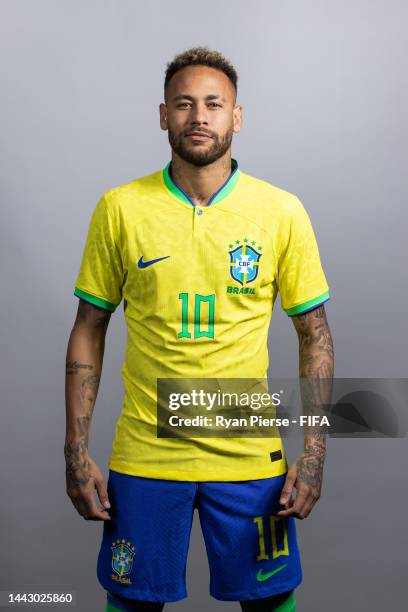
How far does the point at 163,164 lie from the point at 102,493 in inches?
55.4

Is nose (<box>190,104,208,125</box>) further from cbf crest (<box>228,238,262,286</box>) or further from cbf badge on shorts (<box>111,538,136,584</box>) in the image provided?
cbf badge on shorts (<box>111,538,136,584</box>)

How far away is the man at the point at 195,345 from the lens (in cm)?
235

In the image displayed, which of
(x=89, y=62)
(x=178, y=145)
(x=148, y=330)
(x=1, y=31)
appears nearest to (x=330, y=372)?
(x=148, y=330)

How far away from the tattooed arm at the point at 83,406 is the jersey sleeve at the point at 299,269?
1.51 feet

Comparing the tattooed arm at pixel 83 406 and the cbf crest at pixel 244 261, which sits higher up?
the cbf crest at pixel 244 261

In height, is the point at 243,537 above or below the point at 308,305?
below

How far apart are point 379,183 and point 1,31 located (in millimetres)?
1392

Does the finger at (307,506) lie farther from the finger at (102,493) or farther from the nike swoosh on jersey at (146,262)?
the nike swoosh on jersey at (146,262)

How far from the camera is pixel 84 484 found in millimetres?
2404

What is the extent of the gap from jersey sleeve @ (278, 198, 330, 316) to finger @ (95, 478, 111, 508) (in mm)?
634

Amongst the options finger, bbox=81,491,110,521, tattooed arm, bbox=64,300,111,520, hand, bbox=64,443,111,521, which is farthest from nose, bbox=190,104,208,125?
finger, bbox=81,491,110,521

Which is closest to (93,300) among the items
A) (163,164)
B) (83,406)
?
(83,406)

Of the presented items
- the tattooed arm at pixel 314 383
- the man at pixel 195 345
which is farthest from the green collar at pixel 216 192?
the tattooed arm at pixel 314 383

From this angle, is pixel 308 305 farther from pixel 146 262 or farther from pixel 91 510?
pixel 91 510
